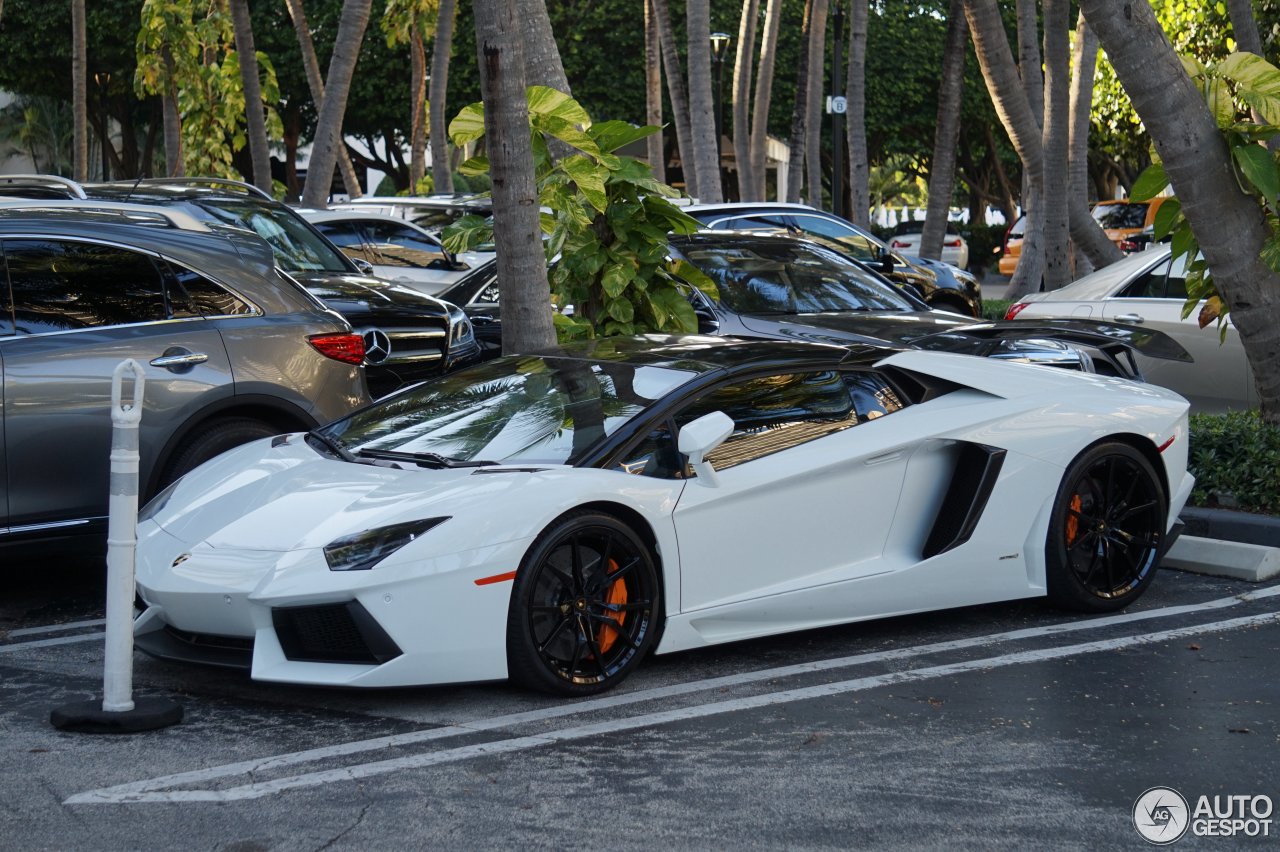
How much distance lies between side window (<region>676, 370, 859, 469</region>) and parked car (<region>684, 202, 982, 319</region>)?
8566 millimetres

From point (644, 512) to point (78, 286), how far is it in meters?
3.06

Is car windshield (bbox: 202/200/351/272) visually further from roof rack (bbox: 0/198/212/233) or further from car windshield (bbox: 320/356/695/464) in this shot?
car windshield (bbox: 320/356/695/464)

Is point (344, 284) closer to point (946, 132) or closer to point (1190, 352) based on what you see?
point (1190, 352)

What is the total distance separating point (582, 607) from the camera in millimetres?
5426

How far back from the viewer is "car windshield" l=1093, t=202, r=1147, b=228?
3048cm

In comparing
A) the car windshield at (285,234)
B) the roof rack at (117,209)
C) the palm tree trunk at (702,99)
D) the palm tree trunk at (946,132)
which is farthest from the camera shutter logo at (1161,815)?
the palm tree trunk at (946,132)

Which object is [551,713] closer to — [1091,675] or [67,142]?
[1091,675]

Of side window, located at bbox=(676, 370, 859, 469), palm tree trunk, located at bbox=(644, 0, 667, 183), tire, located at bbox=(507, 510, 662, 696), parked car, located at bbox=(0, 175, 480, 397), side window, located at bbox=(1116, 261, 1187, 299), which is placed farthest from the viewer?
palm tree trunk, located at bbox=(644, 0, 667, 183)

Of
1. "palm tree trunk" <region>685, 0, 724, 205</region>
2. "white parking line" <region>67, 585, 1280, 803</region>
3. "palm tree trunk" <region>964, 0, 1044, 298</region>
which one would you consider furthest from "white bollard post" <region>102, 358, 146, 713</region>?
"palm tree trunk" <region>685, 0, 724, 205</region>

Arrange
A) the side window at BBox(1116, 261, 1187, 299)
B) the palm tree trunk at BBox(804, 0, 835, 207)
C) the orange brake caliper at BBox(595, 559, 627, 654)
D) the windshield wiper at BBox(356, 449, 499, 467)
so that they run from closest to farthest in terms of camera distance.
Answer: the orange brake caliper at BBox(595, 559, 627, 654)
the windshield wiper at BBox(356, 449, 499, 467)
the side window at BBox(1116, 261, 1187, 299)
the palm tree trunk at BBox(804, 0, 835, 207)

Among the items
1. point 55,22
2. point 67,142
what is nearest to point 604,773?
point 55,22

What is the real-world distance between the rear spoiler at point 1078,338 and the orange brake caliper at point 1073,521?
105 inches

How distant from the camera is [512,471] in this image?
551cm

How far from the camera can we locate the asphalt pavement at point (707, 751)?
14.0 feet
